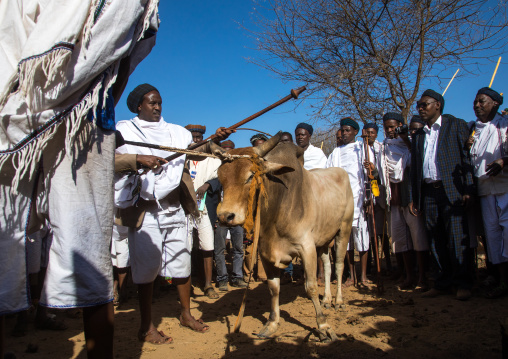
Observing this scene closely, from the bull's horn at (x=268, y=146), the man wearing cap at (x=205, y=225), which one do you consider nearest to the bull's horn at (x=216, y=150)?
the bull's horn at (x=268, y=146)

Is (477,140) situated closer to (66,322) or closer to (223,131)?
(223,131)

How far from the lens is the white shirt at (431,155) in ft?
19.2

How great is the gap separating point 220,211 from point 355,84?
25.6ft

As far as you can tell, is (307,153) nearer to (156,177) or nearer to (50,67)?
(156,177)

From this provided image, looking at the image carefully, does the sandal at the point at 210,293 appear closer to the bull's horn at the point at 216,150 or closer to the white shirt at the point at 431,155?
the bull's horn at the point at 216,150

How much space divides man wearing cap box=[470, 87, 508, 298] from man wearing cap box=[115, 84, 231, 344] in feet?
13.1

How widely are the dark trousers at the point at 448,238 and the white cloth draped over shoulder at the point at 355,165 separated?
1372mm

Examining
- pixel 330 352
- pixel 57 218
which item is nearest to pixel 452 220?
pixel 330 352

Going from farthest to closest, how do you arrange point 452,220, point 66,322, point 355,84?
point 355,84, point 452,220, point 66,322

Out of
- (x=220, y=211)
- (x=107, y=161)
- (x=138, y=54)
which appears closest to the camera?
(x=107, y=161)

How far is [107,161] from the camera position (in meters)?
2.29

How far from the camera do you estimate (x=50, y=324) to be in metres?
4.78

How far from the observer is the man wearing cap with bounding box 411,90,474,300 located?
5613 mm

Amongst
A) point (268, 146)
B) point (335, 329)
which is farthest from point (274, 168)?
point (335, 329)
